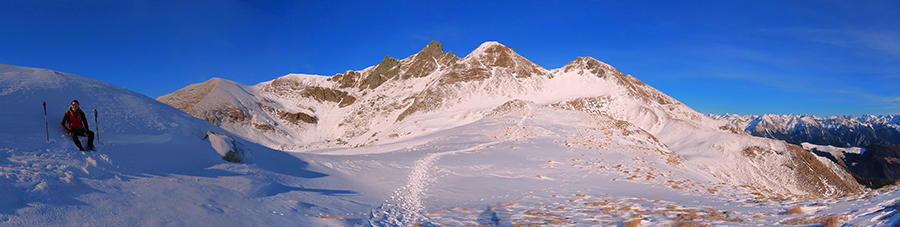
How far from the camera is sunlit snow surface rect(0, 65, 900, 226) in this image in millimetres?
5664

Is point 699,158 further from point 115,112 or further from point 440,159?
point 115,112

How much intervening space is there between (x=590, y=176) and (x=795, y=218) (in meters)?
9.25

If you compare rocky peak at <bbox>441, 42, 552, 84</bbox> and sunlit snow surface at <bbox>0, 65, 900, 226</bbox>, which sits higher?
rocky peak at <bbox>441, 42, 552, 84</bbox>

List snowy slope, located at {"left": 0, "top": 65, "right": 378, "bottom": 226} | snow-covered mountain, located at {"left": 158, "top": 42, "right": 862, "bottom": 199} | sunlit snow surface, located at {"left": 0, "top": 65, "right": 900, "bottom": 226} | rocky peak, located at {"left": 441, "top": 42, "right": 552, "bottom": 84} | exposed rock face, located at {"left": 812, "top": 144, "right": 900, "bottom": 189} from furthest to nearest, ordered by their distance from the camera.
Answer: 1. rocky peak, located at {"left": 441, "top": 42, "right": 552, "bottom": 84}
2. exposed rock face, located at {"left": 812, "top": 144, "right": 900, "bottom": 189}
3. snow-covered mountain, located at {"left": 158, "top": 42, "right": 862, "bottom": 199}
4. sunlit snow surface, located at {"left": 0, "top": 65, "right": 900, "bottom": 226}
5. snowy slope, located at {"left": 0, "top": 65, "right": 378, "bottom": 226}

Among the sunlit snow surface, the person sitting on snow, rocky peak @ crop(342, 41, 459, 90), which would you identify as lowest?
the sunlit snow surface

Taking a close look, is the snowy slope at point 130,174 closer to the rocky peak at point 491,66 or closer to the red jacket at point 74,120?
the red jacket at point 74,120

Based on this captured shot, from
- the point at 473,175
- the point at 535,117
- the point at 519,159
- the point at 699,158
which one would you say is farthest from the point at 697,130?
the point at 473,175

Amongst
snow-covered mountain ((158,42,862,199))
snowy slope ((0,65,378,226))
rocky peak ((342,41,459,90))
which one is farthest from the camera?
rocky peak ((342,41,459,90))

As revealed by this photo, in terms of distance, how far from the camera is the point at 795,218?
5.75m

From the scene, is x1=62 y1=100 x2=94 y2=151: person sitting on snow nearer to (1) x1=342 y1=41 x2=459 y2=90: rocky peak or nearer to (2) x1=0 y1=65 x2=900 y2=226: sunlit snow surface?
(2) x1=0 y1=65 x2=900 y2=226: sunlit snow surface

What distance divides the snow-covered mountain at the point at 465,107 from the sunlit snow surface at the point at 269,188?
20.7 m

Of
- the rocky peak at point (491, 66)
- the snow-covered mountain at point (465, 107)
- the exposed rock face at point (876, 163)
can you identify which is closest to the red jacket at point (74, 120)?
the snow-covered mountain at point (465, 107)

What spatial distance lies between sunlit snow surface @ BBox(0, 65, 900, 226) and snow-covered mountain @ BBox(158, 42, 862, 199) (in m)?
20.7

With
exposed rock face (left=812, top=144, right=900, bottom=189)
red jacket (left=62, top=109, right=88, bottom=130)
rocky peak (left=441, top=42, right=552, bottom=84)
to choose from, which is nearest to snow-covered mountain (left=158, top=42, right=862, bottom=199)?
rocky peak (left=441, top=42, right=552, bottom=84)
